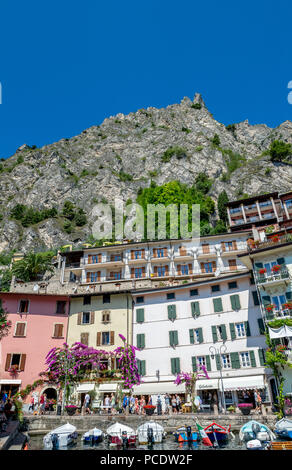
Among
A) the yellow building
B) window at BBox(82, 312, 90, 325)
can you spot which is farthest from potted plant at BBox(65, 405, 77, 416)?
window at BBox(82, 312, 90, 325)

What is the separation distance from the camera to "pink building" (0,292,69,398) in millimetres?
31203

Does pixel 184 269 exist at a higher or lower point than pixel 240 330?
higher

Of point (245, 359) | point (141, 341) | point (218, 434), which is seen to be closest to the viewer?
point (218, 434)

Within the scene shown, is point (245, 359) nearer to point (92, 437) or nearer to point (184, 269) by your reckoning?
point (92, 437)

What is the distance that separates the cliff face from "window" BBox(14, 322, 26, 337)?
158 feet

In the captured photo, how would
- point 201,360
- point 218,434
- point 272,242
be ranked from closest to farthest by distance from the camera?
point 218,434 → point 272,242 → point 201,360

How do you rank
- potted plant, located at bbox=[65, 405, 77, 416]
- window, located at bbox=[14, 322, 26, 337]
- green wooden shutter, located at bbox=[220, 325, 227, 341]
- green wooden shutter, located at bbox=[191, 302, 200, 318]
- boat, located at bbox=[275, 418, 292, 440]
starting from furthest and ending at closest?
1. window, located at bbox=[14, 322, 26, 337]
2. green wooden shutter, located at bbox=[191, 302, 200, 318]
3. green wooden shutter, located at bbox=[220, 325, 227, 341]
4. potted plant, located at bbox=[65, 405, 77, 416]
5. boat, located at bbox=[275, 418, 292, 440]

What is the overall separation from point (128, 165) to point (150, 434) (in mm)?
93427

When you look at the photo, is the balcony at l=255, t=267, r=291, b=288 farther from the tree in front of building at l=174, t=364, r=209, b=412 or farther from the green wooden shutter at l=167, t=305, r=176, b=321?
the tree in front of building at l=174, t=364, r=209, b=412

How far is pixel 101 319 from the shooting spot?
1345 inches

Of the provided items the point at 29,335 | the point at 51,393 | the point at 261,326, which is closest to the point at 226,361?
the point at 261,326

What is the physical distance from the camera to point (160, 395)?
2833cm

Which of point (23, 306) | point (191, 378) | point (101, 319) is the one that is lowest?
point (191, 378)
